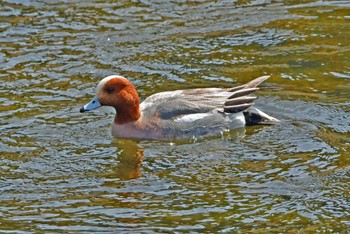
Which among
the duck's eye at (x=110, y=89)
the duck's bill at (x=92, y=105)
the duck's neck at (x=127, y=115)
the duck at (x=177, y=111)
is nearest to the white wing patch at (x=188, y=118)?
the duck at (x=177, y=111)

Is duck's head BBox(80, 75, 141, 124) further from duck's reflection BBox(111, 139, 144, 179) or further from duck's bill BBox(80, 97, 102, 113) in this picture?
duck's reflection BBox(111, 139, 144, 179)

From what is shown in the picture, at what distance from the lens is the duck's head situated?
486 inches

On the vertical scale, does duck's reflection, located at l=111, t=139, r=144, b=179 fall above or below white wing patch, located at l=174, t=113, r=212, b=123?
below

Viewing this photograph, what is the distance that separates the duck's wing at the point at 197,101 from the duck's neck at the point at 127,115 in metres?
0.11

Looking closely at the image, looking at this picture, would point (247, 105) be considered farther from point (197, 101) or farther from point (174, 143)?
point (174, 143)

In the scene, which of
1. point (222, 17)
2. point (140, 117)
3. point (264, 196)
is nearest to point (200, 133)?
point (140, 117)

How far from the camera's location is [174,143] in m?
12.2

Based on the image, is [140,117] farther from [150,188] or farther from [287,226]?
[287,226]

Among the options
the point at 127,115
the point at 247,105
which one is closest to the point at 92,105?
the point at 127,115

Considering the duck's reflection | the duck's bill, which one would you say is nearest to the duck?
the duck's bill

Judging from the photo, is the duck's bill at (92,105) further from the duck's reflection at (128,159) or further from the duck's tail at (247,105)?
the duck's tail at (247,105)

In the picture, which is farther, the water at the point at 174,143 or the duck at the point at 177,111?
the duck at the point at 177,111

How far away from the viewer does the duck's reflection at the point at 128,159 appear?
11.1m

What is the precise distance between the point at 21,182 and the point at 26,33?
5345 mm
